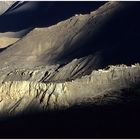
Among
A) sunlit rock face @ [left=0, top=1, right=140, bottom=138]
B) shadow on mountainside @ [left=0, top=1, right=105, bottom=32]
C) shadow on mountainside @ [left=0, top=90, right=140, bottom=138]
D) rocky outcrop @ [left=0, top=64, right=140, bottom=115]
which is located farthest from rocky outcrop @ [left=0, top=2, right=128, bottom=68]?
shadow on mountainside @ [left=0, top=90, right=140, bottom=138]

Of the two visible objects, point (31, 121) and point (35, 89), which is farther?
point (35, 89)

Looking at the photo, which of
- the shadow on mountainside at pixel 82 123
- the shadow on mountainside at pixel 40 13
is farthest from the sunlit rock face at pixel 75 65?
the shadow on mountainside at pixel 40 13

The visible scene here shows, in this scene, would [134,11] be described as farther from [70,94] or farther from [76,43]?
[70,94]

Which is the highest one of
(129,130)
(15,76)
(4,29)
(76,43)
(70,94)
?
(4,29)

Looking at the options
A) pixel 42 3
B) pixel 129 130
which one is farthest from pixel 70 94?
pixel 42 3

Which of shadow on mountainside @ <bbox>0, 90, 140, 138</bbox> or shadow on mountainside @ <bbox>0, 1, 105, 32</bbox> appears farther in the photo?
shadow on mountainside @ <bbox>0, 1, 105, 32</bbox>

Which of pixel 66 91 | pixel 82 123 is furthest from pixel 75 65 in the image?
pixel 82 123

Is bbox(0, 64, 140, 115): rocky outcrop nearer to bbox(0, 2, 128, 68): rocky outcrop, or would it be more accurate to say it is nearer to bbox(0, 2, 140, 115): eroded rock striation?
bbox(0, 2, 140, 115): eroded rock striation

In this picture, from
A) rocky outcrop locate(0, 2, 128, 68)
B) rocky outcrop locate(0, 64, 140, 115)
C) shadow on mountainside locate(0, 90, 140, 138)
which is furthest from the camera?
rocky outcrop locate(0, 2, 128, 68)
